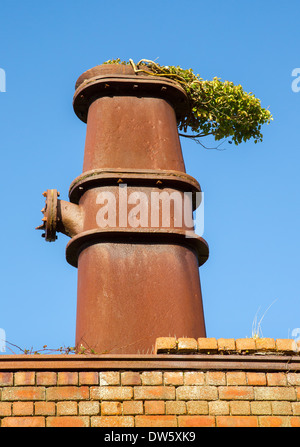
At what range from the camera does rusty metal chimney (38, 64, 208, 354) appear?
772 centimetres

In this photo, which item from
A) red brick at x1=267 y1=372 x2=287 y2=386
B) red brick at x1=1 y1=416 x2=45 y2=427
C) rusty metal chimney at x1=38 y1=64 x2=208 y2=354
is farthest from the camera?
rusty metal chimney at x1=38 y1=64 x2=208 y2=354

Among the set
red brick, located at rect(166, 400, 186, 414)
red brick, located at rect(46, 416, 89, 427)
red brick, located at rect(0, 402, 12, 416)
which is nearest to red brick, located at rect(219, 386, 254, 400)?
red brick, located at rect(166, 400, 186, 414)

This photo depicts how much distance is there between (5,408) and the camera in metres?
5.99

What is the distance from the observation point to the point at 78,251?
848 centimetres

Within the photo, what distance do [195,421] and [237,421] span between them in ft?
1.12

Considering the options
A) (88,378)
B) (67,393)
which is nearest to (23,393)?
(67,393)

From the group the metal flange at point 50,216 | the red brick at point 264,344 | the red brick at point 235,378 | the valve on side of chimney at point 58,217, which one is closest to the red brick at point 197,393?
the red brick at point 235,378

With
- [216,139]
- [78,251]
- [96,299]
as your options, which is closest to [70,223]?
[78,251]

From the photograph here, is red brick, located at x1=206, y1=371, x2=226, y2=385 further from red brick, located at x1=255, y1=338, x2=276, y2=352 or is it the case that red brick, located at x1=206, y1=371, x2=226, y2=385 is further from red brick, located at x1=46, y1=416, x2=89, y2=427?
red brick, located at x1=46, y1=416, x2=89, y2=427

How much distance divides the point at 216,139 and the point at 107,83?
196 cm

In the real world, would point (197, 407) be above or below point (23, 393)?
below

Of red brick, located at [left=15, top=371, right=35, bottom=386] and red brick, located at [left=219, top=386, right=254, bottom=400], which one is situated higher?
red brick, located at [left=15, top=371, right=35, bottom=386]

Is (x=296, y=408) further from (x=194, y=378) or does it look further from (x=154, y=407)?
(x=154, y=407)

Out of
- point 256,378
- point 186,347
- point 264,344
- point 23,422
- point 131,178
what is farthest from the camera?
point 131,178
